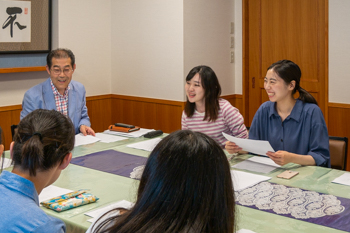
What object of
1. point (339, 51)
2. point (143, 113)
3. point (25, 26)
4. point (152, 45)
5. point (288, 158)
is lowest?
point (288, 158)

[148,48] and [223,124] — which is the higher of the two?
[148,48]

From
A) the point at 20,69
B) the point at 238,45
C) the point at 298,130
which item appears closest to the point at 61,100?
the point at 20,69

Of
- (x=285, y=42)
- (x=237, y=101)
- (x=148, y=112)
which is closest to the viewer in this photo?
(x=285, y=42)

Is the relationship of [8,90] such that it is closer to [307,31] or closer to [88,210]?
[88,210]

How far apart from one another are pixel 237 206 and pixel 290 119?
1.08 m

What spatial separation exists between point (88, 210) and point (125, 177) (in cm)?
45

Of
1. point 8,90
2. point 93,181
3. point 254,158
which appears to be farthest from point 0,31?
point 254,158

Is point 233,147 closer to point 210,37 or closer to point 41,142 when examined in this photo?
point 41,142

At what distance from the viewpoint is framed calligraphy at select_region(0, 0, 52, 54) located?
3922mm

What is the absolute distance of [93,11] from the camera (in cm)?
476

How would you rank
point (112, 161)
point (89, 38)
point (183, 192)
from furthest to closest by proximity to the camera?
point (89, 38)
point (112, 161)
point (183, 192)

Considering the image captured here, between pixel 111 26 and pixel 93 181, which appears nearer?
pixel 93 181

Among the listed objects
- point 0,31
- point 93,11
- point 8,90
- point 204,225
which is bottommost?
point 204,225

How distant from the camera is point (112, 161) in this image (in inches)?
97.0
